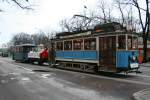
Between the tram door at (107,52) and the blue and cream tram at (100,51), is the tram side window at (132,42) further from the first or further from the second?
the tram door at (107,52)

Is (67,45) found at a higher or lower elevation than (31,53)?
higher

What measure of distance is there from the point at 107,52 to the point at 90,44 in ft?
8.12

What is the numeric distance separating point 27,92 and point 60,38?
53.6 ft

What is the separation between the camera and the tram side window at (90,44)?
78.7 feet

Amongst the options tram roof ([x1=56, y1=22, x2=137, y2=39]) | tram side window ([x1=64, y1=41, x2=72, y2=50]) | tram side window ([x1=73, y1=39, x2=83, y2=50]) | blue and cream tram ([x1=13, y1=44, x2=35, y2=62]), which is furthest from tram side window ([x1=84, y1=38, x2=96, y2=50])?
blue and cream tram ([x1=13, y1=44, x2=35, y2=62])

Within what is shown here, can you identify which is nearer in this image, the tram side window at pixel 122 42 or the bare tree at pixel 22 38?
the tram side window at pixel 122 42

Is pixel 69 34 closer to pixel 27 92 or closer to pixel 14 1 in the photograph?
pixel 14 1

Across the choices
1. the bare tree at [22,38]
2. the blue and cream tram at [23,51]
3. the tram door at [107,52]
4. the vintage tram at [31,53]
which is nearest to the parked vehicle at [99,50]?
the tram door at [107,52]

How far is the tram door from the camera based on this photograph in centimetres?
2186

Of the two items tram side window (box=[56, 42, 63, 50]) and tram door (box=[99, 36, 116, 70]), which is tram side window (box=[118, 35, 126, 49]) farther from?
tram side window (box=[56, 42, 63, 50])

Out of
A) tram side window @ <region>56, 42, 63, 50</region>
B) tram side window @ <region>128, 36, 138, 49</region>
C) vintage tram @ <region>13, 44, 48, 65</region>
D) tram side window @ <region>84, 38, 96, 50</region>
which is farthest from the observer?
vintage tram @ <region>13, 44, 48, 65</region>

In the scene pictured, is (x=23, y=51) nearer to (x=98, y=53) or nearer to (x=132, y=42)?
(x=98, y=53)

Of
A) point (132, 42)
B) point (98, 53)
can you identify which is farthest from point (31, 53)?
point (132, 42)

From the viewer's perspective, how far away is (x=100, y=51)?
23188 millimetres
